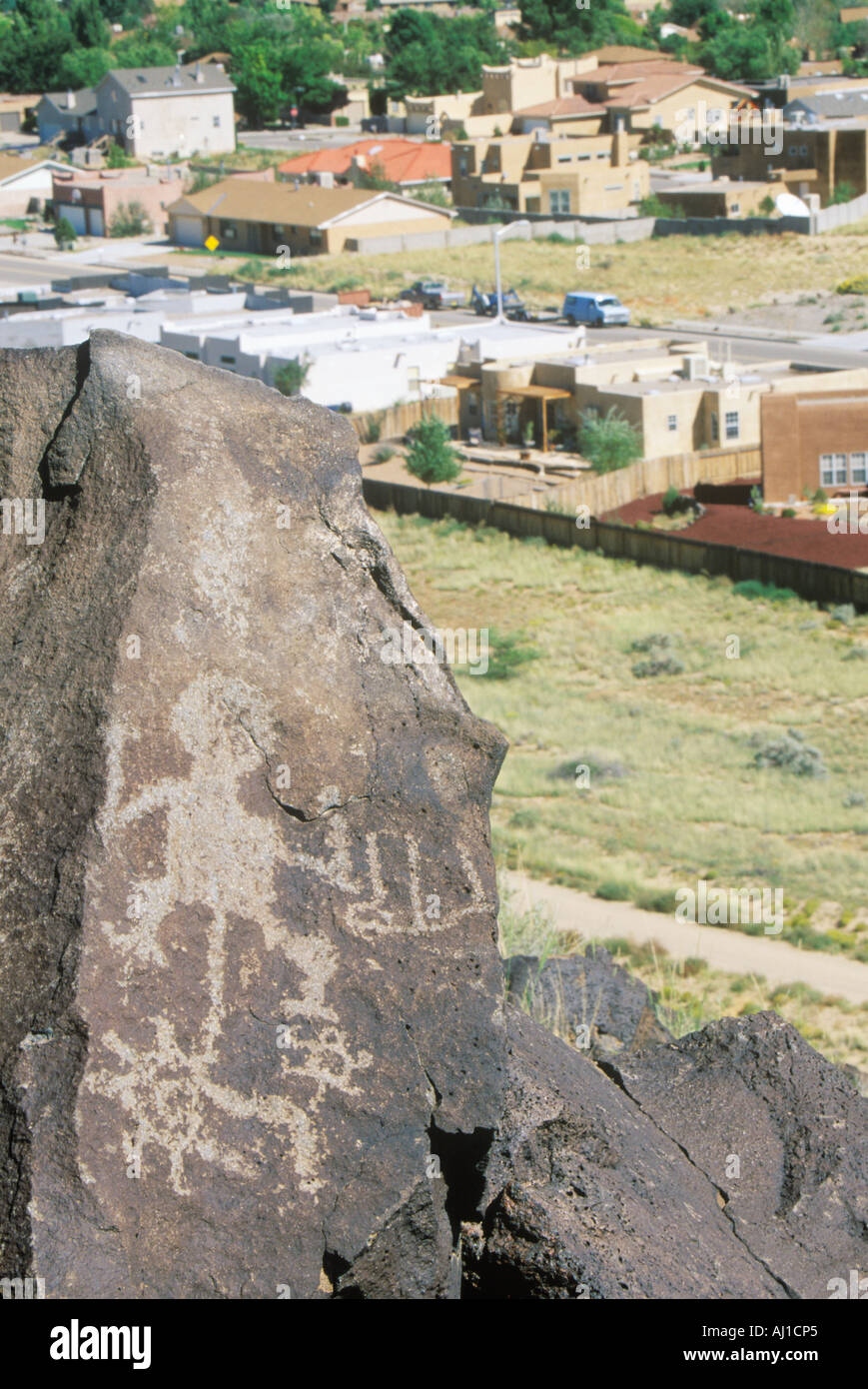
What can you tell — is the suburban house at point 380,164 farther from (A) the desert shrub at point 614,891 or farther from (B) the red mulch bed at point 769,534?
(A) the desert shrub at point 614,891

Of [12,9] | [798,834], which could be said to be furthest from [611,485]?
[12,9]

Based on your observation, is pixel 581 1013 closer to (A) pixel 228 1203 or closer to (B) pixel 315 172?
(A) pixel 228 1203

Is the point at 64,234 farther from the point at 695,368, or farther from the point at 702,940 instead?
the point at 702,940

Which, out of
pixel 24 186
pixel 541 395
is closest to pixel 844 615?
pixel 541 395

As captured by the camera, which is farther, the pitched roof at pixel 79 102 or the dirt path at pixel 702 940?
the pitched roof at pixel 79 102

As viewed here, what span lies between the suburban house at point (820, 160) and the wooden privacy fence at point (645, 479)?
149ft

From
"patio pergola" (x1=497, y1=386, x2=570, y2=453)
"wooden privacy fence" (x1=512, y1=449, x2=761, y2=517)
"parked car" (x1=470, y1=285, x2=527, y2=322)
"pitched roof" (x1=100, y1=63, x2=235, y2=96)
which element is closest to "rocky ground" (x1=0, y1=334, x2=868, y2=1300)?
"wooden privacy fence" (x1=512, y1=449, x2=761, y2=517)

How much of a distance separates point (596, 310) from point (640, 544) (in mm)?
30296

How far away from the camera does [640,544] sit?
43031 mm

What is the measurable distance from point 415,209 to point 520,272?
13.6 metres

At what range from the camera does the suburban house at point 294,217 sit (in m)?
92.8

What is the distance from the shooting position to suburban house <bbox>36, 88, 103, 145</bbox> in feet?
428

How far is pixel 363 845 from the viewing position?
6254 mm

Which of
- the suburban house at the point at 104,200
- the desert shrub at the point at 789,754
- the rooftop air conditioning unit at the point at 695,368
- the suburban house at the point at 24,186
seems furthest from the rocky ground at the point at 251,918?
the suburban house at the point at 24,186
